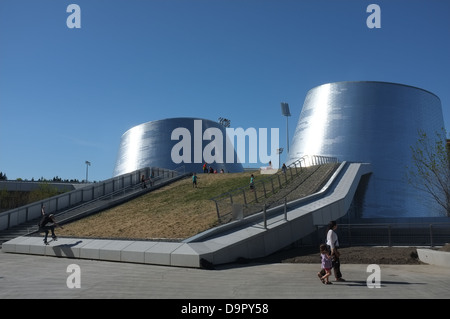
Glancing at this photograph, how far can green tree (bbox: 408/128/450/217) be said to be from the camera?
1948 centimetres

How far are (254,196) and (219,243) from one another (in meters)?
6.21

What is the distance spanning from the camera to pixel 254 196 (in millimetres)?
18156

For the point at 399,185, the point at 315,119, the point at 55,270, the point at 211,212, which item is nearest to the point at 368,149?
the point at 399,185

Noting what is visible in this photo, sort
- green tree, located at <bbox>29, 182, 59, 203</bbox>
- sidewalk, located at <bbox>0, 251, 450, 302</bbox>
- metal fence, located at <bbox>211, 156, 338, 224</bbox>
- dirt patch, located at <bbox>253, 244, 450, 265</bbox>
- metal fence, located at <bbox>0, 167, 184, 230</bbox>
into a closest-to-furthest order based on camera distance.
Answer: sidewalk, located at <bbox>0, 251, 450, 302</bbox>, dirt patch, located at <bbox>253, 244, 450, 265</bbox>, metal fence, located at <bbox>211, 156, 338, 224</bbox>, metal fence, located at <bbox>0, 167, 184, 230</bbox>, green tree, located at <bbox>29, 182, 59, 203</bbox>

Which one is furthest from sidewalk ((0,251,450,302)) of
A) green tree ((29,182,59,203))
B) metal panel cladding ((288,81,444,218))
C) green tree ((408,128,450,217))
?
green tree ((29,182,59,203))

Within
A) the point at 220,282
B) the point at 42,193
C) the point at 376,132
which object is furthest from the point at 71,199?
the point at 376,132

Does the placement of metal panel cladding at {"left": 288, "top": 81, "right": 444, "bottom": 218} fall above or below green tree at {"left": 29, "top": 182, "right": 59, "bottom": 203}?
above

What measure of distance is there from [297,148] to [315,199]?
22.5 meters

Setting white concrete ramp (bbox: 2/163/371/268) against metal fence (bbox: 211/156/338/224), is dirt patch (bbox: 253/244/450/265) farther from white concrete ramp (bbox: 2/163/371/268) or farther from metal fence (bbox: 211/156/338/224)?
metal fence (bbox: 211/156/338/224)

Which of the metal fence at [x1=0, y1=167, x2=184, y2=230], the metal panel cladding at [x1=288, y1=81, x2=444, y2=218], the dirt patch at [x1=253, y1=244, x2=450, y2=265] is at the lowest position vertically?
the dirt patch at [x1=253, y1=244, x2=450, y2=265]

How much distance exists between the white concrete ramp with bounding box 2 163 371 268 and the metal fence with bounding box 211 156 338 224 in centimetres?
53

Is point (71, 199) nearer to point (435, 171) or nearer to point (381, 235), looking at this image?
point (381, 235)

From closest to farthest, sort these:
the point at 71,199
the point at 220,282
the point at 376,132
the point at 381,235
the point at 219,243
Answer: the point at 220,282
the point at 219,243
the point at 381,235
the point at 71,199
the point at 376,132
